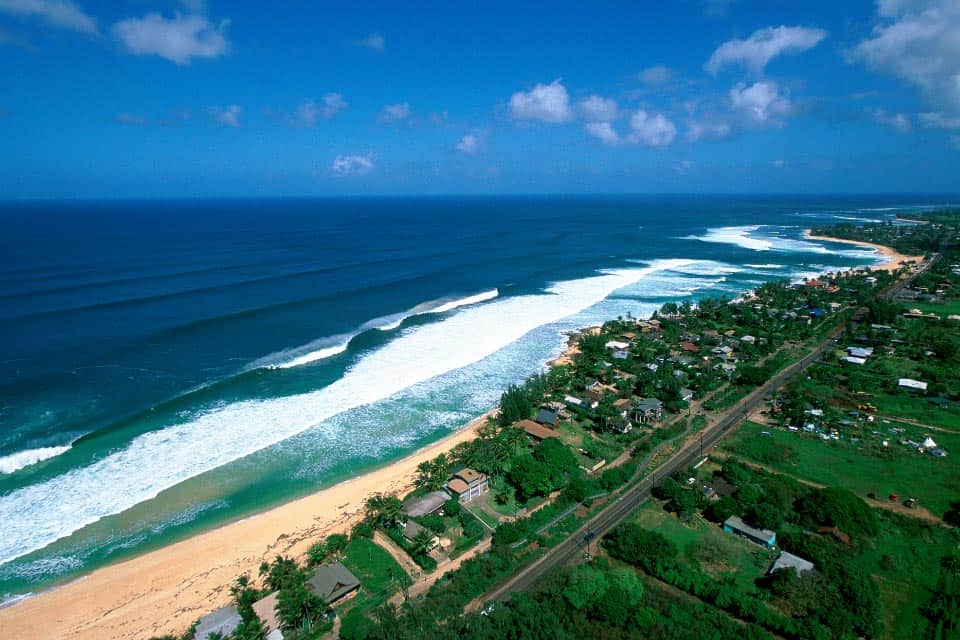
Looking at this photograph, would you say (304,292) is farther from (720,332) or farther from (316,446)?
(720,332)

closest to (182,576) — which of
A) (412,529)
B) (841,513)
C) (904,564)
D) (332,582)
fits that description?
(332,582)

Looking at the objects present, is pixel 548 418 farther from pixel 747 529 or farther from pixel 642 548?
pixel 747 529

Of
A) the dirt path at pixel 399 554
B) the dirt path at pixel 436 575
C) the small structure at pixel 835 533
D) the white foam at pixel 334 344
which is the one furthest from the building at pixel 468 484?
the white foam at pixel 334 344

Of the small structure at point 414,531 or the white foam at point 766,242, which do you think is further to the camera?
the white foam at point 766,242

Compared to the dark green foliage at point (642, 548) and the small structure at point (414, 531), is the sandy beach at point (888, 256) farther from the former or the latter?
the small structure at point (414, 531)

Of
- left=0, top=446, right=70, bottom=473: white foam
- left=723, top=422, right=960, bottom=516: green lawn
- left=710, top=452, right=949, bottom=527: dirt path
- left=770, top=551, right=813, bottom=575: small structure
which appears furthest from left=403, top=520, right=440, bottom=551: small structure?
left=0, top=446, right=70, bottom=473: white foam
